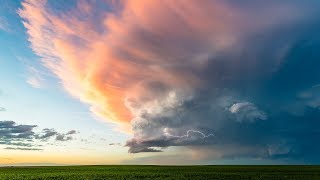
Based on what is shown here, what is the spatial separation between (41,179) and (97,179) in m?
9.83

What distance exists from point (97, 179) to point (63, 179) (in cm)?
711

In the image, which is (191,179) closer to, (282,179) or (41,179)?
(282,179)

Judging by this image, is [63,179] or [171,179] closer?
[171,179]

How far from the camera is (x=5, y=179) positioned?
181ft

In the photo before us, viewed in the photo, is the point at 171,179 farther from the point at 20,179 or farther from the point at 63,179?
the point at 20,179

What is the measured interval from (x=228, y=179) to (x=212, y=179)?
2.77 metres

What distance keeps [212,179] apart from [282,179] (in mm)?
11228

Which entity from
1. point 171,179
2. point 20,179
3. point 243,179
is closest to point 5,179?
point 20,179

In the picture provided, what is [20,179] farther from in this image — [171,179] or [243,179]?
[243,179]

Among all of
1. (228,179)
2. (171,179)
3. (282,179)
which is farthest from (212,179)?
(282,179)

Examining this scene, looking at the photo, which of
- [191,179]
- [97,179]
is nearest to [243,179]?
[191,179]

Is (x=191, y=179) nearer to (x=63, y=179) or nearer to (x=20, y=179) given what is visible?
(x=63, y=179)

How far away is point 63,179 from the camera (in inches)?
2267

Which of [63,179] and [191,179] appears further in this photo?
[63,179]
